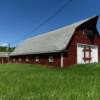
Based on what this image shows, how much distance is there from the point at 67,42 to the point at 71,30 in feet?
7.65

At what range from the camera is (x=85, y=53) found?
1188 inches

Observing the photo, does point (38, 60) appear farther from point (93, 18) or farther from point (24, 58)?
point (93, 18)

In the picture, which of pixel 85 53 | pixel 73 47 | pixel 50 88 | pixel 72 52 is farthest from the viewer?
pixel 85 53

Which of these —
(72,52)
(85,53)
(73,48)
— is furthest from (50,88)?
(85,53)

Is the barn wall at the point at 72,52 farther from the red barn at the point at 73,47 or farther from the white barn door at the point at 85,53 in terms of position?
the white barn door at the point at 85,53

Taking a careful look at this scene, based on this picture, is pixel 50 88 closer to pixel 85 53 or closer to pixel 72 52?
pixel 72 52

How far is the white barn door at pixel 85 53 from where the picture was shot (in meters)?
29.9

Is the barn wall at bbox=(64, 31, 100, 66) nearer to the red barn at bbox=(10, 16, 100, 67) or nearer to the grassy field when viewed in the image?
the red barn at bbox=(10, 16, 100, 67)

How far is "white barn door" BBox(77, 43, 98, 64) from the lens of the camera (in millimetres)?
29859

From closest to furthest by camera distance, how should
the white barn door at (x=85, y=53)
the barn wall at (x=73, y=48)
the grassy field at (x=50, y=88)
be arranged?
the grassy field at (x=50, y=88) < the barn wall at (x=73, y=48) < the white barn door at (x=85, y=53)

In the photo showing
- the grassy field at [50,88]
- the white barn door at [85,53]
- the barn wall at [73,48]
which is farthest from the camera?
the white barn door at [85,53]

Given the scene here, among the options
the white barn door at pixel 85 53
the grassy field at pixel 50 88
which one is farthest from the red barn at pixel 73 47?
the grassy field at pixel 50 88

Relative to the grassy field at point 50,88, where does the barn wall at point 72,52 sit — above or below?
above

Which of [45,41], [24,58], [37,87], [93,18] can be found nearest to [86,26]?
[93,18]
